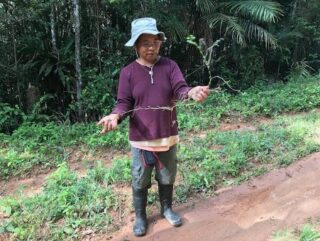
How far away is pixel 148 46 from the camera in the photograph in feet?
9.86

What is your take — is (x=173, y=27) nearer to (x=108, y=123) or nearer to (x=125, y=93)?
(x=125, y=93)

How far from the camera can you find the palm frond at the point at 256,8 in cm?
762

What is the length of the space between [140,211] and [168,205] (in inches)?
10.9

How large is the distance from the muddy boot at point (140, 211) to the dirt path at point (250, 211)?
0.20ft

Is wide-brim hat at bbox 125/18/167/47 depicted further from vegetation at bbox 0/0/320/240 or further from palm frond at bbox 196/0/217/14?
palm frond at bbox 196/0/217/14

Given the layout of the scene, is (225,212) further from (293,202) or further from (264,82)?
(264,82)

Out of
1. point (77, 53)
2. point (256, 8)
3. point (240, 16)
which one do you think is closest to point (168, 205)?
point (77, 53)

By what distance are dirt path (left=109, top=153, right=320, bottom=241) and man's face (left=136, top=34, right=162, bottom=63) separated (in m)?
1.55

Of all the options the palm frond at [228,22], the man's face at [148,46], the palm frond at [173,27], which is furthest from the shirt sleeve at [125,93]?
the palm frond at [228,22]

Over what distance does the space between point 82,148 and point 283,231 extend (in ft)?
9.62

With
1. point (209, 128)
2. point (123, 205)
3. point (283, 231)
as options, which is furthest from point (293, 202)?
point (209, 128)

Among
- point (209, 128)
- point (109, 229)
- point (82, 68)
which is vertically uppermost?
point (82, 68)

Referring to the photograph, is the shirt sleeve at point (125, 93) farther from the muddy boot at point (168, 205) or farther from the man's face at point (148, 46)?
the muddy boot at point (168, 205)

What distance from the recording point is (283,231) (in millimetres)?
3334
